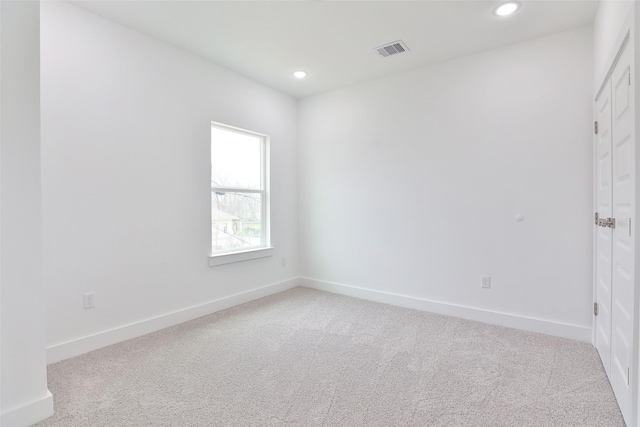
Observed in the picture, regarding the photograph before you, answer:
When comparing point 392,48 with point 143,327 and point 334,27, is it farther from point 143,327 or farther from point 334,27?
point 143,327

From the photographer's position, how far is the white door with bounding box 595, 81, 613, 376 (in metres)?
2.08

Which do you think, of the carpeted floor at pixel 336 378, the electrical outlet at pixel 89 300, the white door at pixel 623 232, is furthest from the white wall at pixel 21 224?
the white door at pixel 623 232

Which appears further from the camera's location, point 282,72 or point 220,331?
point 282,72

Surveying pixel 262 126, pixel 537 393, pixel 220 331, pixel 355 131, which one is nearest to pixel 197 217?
pixel 220 331

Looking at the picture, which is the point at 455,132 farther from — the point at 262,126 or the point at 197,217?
the point at 197,217

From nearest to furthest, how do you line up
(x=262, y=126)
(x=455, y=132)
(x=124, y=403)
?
(x=124, y=403), (x=455, y=132), (x=262, y=126)

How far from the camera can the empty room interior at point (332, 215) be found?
171 cm

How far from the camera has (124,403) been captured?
1.85 metres

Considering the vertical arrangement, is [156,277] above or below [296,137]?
below

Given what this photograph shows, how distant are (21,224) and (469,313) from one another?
3.45 meters

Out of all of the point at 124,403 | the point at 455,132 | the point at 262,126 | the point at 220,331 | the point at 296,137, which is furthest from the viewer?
the point at 296,137

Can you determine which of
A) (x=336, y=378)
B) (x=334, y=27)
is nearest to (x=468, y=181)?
(x=334, y=27)

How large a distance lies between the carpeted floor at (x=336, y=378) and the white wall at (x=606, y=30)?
6.45 feet

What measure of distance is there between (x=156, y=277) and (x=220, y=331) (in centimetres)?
75
